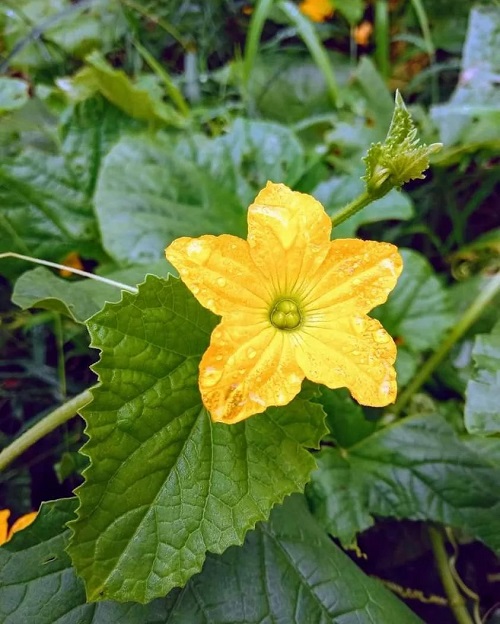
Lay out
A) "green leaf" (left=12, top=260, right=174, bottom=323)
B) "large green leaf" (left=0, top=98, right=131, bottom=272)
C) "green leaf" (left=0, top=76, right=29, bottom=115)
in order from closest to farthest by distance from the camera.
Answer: "green leaf" (left=12, top=260, right=174, bottom=323) < "large green leaf" (left=0, top=98, right=131, bottom=272) < "green leaf" (left=0, top=76, right=29, bottom=115)

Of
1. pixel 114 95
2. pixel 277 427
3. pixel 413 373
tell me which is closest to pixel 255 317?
pixel 277 427

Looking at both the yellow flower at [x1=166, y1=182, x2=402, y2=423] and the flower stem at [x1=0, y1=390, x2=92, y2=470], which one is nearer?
the yellow flower at [x1=166, y1=182, x2=402, y2=423]

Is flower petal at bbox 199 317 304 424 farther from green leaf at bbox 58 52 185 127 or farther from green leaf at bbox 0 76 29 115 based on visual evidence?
green leaf at bbox 0 76 29 115

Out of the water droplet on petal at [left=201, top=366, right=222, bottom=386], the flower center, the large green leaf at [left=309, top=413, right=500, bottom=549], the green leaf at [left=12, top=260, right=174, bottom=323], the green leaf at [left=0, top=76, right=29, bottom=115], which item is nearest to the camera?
the water droplet on petal at [left=201, top=366, right=222, bottom=386]

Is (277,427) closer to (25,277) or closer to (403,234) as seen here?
(25,277)

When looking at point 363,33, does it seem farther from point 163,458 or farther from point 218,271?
point 163,458

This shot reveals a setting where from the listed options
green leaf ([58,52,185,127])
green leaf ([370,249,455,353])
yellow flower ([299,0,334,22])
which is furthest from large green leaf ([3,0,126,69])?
green leaf ([370,249,455,353])

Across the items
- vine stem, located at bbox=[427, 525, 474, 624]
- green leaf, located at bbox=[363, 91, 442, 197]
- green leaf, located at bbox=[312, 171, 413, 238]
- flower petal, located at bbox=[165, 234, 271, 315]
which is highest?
green leaf, located at bbox=[363, 91, 442, 197]

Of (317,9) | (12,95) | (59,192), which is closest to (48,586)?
(59,192)
